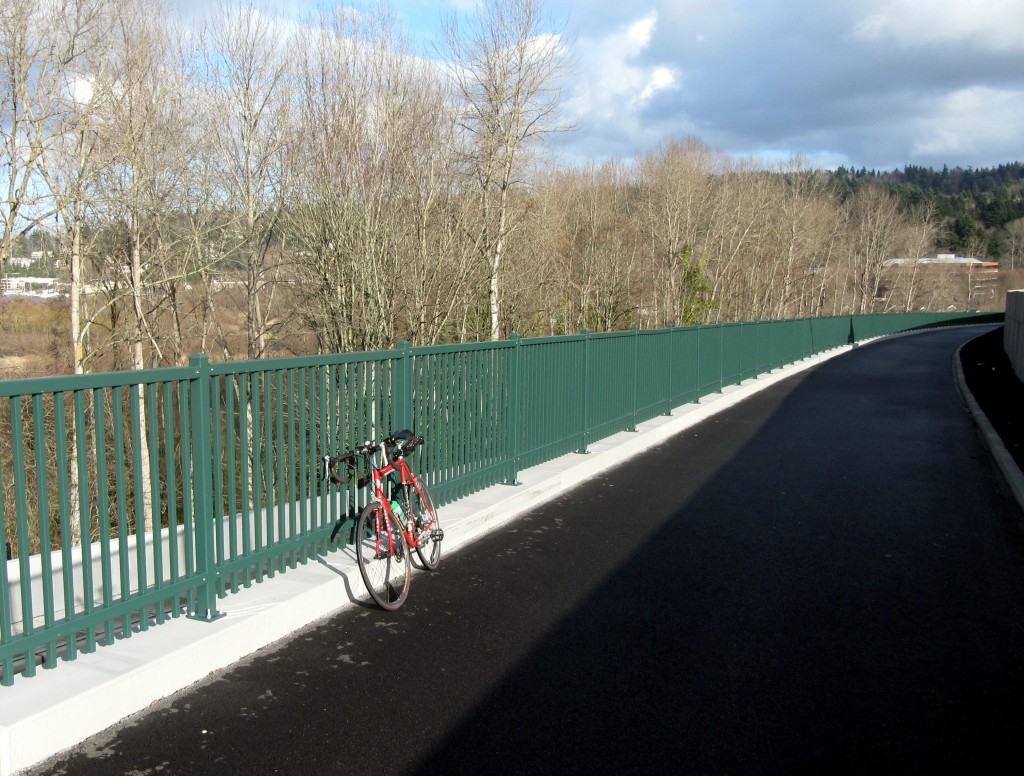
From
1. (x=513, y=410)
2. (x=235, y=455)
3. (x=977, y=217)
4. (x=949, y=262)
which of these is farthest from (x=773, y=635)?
(x=977, y=217)

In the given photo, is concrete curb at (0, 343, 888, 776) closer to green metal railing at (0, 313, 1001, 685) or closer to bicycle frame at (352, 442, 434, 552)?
green metal railing at (0, 313, 1001, 685)

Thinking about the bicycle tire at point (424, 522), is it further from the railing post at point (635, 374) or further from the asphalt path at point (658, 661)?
the railing post at point (635, 374)

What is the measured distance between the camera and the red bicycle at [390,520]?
5.26m

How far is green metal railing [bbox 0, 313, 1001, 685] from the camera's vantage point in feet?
12.1

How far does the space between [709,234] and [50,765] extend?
50.5 m

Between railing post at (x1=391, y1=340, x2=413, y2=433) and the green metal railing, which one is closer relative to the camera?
the green metal railing

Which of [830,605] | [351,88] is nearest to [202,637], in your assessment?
[830,605]

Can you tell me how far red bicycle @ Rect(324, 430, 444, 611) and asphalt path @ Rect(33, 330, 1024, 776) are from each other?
203 millimetres

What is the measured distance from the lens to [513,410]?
8391 mm

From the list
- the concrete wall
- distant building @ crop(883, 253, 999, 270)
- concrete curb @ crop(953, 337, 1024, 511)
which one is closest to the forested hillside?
distant building @ crop(883, 253, 999, 270)

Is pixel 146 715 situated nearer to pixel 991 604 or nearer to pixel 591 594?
pixel 591 594

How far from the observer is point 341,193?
15336 millimetres

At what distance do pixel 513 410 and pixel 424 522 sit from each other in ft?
8.81

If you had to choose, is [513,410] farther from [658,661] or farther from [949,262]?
[949,262]
